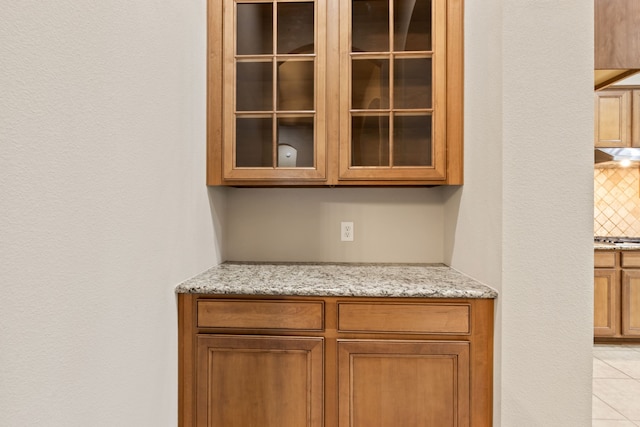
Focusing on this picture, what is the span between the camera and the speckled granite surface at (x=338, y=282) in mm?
1339

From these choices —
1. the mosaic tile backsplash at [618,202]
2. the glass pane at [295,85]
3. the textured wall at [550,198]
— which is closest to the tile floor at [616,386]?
the mosaic tile backsplash at [618,202]

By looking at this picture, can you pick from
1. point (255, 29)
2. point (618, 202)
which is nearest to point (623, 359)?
point (618, 202)

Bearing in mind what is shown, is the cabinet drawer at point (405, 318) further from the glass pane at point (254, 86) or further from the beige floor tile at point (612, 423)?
the beige floor tile at point (612, 423)

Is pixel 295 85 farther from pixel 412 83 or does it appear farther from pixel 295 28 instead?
pixel 412 83

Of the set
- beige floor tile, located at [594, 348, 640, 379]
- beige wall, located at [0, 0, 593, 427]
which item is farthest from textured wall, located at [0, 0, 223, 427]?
beige floor tile, located at [594, 348, 640, 379]

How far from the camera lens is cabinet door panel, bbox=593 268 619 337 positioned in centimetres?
316

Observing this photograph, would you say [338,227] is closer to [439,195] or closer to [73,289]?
[439,195]

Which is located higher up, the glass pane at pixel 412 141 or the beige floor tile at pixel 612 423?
the glass pane at pixel 412 141

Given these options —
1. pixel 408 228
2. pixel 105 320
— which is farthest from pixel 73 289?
pixel 408 228

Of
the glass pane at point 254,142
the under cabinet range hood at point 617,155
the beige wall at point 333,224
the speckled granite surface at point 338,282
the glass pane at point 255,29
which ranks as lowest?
the speckled granite surface at point 338,282

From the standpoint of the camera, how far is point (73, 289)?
2.63 ft

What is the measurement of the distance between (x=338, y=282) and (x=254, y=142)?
77 cm

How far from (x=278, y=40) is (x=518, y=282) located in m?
1.44

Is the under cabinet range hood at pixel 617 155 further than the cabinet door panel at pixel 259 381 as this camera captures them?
Yes
